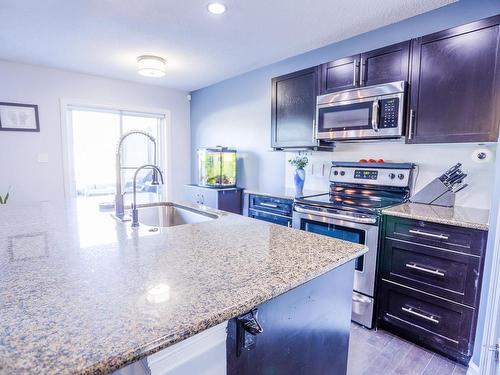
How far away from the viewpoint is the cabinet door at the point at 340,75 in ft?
7.78

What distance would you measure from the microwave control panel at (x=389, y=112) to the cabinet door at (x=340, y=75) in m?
0.33

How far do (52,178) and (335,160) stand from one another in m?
3.55

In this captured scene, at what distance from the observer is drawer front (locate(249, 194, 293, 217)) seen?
2784 millimetres

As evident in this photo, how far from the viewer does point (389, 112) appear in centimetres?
216

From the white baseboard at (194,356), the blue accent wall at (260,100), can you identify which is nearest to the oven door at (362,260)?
the blue accent wall at (260,100)

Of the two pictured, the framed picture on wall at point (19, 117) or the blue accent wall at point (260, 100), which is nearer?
the blue accent wall at point (260, 100)

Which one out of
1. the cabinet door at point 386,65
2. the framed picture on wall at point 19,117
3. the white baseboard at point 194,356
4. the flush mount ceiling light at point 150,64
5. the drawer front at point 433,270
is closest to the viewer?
the white baseboard at point 194,356

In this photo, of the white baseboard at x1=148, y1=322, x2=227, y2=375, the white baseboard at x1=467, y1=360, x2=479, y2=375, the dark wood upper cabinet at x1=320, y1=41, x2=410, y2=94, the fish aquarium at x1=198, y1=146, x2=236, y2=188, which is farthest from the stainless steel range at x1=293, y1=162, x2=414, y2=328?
the white baseboard at x1=148, y1=322, x2=227, y2=375

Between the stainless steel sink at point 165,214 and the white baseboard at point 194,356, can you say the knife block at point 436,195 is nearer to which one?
the stainless steel sink at point 165,214

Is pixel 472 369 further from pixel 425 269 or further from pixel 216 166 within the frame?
pixel 216 166

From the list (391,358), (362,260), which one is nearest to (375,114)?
(362,260)

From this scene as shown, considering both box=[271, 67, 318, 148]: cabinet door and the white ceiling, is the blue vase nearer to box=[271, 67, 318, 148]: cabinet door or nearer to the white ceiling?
box=[271, 67, 318, 148]: cabinet door

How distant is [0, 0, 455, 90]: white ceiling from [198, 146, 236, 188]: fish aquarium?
1.05 meters

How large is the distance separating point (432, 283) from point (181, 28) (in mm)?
2742
